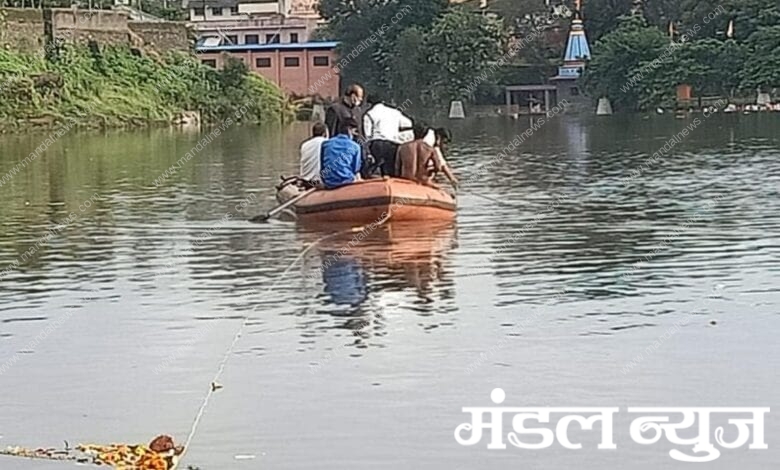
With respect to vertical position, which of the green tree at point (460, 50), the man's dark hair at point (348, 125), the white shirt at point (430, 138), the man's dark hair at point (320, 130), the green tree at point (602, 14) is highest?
the green tree at point (602, 14)

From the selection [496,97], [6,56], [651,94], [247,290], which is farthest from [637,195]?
[496,97]

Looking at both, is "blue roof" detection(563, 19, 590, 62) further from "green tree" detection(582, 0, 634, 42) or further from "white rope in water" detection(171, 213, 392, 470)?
"white rope in water" detection(171, 213, 392, 470)

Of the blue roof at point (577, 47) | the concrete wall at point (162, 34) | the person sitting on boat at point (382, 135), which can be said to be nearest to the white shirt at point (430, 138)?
the person sitting on boat at point (382, 135)

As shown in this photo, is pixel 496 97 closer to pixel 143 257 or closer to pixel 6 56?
pixel 6 56

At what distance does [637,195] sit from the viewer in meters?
22.2

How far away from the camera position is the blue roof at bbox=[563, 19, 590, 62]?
78625 millimetres

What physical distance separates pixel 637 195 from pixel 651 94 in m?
52.3

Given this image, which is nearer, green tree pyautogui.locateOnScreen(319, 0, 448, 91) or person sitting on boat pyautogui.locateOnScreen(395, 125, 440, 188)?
person sitting on boat pyautogui.locateOnScreen(395, 125, 440, 188)

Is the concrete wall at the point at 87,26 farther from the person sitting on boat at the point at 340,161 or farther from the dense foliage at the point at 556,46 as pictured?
the person sitting on boat at the point at 340,161

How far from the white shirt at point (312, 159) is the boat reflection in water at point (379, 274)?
190 cm

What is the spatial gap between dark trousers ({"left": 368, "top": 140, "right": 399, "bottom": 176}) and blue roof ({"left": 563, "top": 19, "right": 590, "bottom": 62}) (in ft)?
198

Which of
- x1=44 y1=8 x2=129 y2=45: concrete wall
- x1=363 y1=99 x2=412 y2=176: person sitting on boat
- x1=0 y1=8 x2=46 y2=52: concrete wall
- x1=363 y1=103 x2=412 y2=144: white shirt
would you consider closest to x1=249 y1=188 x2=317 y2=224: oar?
x1=363 y1=99 x2=412 y2=176: person sitting on boat

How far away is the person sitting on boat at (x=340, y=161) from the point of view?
1762 cm

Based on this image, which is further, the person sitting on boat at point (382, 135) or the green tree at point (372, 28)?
the green tree at point (372, 28)
